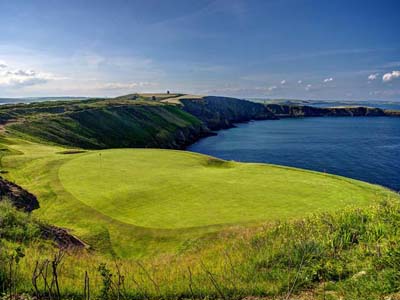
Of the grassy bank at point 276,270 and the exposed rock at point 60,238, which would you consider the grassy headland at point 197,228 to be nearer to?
the grassy bank at point 276,270

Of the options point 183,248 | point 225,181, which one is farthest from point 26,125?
point 183,248

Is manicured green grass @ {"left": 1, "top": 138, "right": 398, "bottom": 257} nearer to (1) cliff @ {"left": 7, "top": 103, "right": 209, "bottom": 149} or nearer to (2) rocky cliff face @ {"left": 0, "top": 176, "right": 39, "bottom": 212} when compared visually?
(2) rocky cliff face @ {"left": 0, "top": 176, "right": 39, "bottom": 212}

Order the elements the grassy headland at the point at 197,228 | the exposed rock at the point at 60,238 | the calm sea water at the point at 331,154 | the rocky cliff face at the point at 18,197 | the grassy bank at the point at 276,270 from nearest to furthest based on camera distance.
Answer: the grassy bank at the point at 276,270 → the grassy headland at the point at 197,228 → the exposed rock at the point at 60,238 → the rocky cliff face at the point at 18,197 → the calm sea water at the point at 331,154

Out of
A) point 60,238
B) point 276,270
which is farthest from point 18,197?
point 276,270

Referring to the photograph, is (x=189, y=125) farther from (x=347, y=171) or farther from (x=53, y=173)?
(x=53, y=173)

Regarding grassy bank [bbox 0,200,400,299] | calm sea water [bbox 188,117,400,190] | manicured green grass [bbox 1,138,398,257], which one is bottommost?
calm sea water [bbox 188,117,400,190]

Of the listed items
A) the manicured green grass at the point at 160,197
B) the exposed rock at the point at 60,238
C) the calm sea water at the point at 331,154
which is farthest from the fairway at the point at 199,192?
the calm sea water at the point at 331,154

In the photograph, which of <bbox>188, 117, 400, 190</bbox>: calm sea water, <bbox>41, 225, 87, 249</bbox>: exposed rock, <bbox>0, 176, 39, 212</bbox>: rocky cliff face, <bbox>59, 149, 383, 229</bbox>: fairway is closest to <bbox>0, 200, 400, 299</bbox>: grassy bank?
<bbox>41, 225, 87, 249</bbox>: exposed rock
